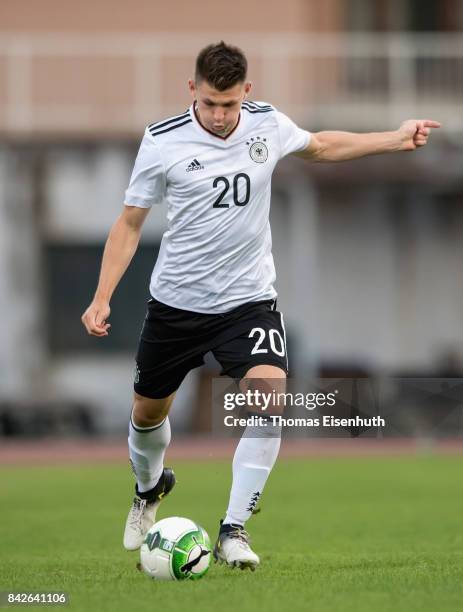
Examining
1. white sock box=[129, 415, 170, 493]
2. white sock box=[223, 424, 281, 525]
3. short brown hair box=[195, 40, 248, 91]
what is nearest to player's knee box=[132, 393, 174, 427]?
white sock box=[129, 415, 170, 493]

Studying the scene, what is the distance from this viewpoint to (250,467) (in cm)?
801

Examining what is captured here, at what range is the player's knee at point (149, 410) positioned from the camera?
8664 mm

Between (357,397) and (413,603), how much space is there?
2.23 metres

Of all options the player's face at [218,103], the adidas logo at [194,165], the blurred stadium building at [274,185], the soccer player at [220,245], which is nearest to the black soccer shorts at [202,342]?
the soccer player at [220,245]

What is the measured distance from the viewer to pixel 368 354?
28203 mm

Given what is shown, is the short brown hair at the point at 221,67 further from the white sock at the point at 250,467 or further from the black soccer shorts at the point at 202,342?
the white sock at the point at 250,467

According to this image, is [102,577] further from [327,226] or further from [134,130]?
[327,226]

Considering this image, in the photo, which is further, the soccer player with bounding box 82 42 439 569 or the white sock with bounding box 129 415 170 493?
the white sock with bounding box 129 415 170 493

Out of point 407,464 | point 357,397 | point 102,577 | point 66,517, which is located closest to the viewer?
point 102,577

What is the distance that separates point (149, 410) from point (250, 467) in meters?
0.94

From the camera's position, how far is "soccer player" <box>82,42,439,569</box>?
7.97 metres

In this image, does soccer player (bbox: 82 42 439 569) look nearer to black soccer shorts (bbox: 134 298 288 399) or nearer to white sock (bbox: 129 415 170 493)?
black soccer shorts (bbox: 134 298 288 399)

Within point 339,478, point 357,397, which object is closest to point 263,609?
point 357,397

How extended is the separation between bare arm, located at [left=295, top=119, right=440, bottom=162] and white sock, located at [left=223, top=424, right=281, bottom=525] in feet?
5.22
